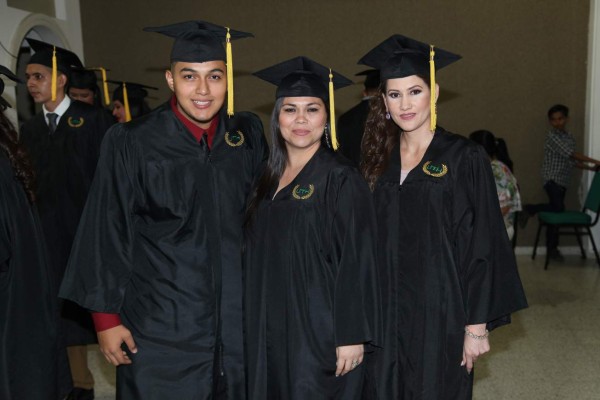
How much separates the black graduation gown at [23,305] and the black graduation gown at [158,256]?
327 mm

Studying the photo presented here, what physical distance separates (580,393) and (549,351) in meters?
0.75

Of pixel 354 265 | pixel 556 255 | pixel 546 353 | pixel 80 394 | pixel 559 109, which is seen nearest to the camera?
pixel 354 265

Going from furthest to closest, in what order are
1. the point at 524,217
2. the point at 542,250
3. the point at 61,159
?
→ the point at 542,250, the point at 524,217, the point at 61,159

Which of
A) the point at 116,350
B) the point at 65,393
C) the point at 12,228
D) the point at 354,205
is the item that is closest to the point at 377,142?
the point at 354,205

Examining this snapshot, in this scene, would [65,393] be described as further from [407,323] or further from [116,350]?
[407,323]

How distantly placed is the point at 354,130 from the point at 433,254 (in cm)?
248

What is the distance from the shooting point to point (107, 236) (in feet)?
6.89

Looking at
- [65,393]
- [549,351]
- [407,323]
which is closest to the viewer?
[407,323]

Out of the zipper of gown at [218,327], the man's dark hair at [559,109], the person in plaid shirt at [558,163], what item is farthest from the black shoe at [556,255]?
the zipper of gown at [218,327]

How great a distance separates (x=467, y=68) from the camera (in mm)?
7562

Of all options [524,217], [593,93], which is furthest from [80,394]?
[593,93]

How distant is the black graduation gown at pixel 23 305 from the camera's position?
7.41 ft

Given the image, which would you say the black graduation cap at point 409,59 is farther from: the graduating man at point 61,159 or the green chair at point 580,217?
the green chair at point 580,217

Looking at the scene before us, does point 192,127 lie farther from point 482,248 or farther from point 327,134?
point 482,248
